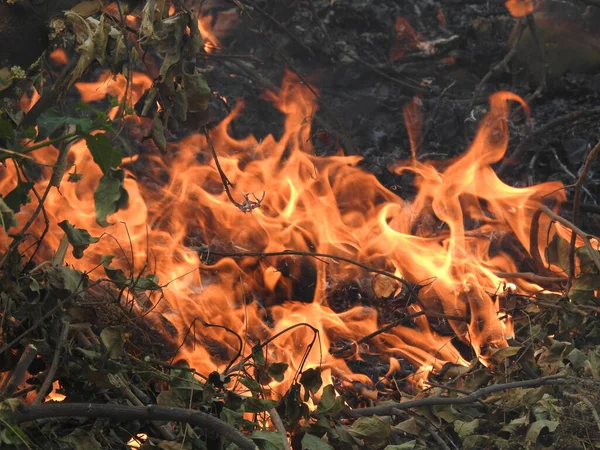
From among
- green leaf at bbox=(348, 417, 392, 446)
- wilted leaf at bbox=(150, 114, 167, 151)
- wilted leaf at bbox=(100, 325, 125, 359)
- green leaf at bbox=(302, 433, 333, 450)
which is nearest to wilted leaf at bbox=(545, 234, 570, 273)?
green leaf at bbox=(348, 417, 392, 446)

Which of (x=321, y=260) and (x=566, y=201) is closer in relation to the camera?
(x=321, y=260)

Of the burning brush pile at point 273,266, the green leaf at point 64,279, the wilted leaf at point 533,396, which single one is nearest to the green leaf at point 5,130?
the burning brush pile at point 273,266

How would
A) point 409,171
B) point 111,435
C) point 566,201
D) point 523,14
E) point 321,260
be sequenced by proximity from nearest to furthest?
point 111,435 < point 321,260 < point 566,201 < point 409,171 < point 523,14

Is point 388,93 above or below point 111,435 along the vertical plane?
below

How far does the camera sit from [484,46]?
15.1ft

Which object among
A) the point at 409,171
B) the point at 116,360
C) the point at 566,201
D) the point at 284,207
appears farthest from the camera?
the point at 409,171

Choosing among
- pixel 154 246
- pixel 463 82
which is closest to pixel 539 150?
pixel 463 82

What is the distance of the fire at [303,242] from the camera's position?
8.83 feet

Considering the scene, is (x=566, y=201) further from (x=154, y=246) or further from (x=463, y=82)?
(x=154, y=246)

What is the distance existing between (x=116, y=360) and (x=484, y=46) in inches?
132

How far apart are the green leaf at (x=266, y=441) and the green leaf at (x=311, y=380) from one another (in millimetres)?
238

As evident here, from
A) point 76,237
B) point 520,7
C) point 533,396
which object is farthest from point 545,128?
point 76,237

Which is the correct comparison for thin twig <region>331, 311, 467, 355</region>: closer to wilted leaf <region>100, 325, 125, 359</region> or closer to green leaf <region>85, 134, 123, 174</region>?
wilted leaf <region>100, 325, 125, 359</region>

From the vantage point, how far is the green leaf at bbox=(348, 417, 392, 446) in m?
2.04
